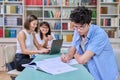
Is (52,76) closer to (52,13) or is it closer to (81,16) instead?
(81,16)

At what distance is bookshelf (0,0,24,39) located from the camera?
5.92 metres

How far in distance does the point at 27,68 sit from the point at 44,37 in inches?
93.7

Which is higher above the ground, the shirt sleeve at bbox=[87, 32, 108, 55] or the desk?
the shirt sleeve at bbox=[87, 32, 108, 55]

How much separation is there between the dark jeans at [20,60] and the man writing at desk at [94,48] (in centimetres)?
134

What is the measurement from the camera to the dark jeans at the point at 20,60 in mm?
3224

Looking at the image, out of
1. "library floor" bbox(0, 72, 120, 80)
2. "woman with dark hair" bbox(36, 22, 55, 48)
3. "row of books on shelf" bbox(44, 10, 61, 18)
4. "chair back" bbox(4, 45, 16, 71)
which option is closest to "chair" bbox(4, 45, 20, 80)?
"chair back" bbox(4, 45, 16, 71)

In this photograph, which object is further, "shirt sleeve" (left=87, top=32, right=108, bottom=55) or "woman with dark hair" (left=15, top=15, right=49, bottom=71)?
"woman with dark hair" (left=15, top=15, right=49, bottom=71)

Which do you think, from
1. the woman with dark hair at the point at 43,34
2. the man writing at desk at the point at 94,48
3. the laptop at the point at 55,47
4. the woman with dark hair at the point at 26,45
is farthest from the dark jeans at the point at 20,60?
the man writing at desk at the point at 94,48

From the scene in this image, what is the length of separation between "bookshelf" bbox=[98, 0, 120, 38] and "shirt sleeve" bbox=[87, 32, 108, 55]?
3.92m

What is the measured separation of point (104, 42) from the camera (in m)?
2.00

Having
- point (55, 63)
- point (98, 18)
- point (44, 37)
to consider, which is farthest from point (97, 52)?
point (98, 18)

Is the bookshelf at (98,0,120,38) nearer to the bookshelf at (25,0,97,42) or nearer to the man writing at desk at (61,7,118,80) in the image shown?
the bookshelf at (25,0,97,42)

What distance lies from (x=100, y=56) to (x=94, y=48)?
0.11m

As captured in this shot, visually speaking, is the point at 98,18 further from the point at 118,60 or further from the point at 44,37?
the point at 118,60
